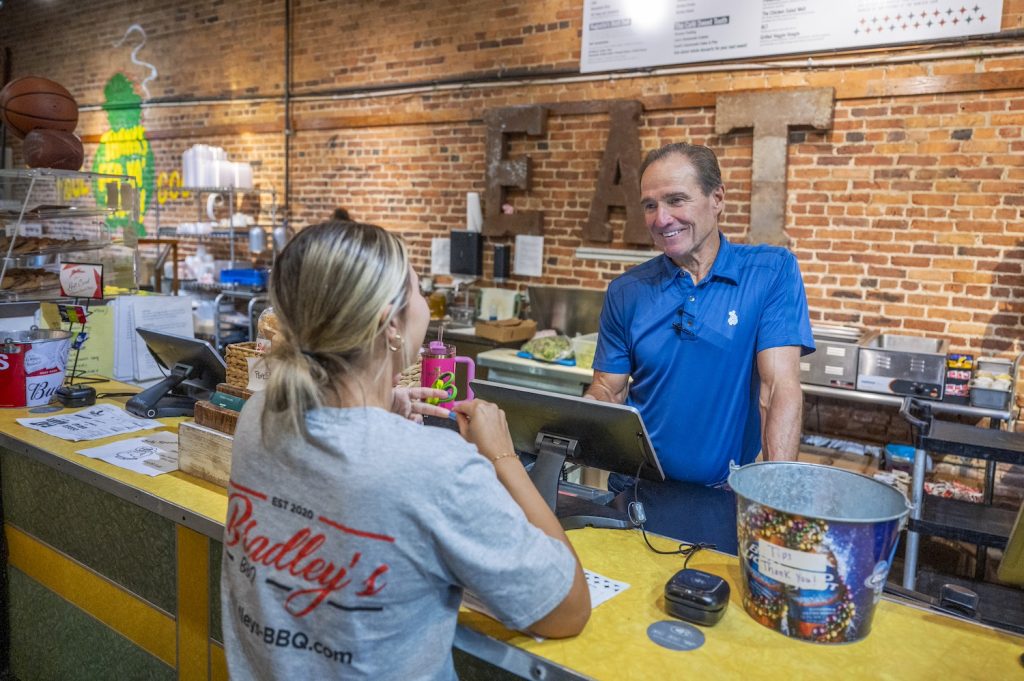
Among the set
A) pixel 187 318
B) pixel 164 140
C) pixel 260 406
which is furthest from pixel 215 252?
pixel 260 406

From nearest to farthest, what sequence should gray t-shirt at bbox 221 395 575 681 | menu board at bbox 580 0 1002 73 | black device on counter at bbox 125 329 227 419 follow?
gray t-shirt at bbox 221 395 575 681, black device on counter at bbox 125 329 227 419, menu board at bbox 580 0 1002 73

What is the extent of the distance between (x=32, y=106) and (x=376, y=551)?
3365 mm

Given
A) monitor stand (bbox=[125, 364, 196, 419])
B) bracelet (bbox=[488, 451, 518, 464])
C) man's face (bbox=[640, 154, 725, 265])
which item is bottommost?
monitor stand (bbox=[125, 364, 196, 419])

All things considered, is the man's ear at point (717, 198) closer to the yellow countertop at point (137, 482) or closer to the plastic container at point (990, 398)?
the yellow countertop at point (137, 482)

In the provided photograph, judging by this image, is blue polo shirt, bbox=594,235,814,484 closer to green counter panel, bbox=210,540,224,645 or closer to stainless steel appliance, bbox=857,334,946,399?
green counter panel, bbox=210,540,224,645

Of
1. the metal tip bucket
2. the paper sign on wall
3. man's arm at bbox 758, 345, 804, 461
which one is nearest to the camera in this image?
the metal tip bucket

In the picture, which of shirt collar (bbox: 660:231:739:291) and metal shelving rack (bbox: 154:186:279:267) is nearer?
shirt collar (bbox: 660:231:739:291)

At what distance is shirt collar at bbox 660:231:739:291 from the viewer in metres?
2.24

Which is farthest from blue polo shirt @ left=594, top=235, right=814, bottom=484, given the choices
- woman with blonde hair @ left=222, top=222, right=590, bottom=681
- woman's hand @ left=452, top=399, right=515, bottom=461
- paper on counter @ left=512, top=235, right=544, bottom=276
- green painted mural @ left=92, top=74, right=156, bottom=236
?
green painted mural @ left=92, top=74, right=156, bottom=236

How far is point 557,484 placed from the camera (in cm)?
170

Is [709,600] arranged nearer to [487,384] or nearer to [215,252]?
[487,384]

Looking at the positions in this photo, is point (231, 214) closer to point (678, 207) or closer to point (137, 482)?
point (137, 482)

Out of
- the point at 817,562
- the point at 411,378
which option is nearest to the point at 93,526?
the point at 411,378

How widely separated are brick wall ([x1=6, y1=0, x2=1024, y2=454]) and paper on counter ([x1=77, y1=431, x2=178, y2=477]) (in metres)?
3.50
